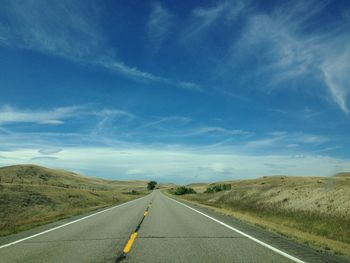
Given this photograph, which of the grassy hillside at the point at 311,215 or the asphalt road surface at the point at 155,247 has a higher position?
the grassy hillside at the point at 311,215

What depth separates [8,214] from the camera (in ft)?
91.0

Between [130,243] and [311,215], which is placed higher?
[311,215]

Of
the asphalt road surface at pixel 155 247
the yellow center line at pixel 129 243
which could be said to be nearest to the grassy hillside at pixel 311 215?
the asphalt road surface at pixel 155 247

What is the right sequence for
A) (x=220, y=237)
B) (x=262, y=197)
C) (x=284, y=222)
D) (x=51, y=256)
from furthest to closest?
(x=262, y=197)
(x=284, y=222)
(x=220, y=237)
(x=51, y=256)

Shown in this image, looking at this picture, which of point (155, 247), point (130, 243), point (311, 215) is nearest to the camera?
point (155, 247)

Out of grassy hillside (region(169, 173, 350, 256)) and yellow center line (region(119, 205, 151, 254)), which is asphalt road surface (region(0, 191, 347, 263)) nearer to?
yellow center line (region(119, 205, 151, 254))

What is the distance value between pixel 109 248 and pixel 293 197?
2067 centimetres

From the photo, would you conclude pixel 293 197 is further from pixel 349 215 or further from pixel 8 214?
Answer: pixel 8 214

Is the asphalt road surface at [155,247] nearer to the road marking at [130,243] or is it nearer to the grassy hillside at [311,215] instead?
the road marking at [130,243]

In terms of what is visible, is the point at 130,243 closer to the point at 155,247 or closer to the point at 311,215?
the point at 155,247

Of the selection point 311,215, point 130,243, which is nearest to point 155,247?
point 130,243

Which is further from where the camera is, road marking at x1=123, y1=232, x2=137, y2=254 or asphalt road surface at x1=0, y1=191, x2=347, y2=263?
road marking at x1=123, y1=232, x2=137, y2=254

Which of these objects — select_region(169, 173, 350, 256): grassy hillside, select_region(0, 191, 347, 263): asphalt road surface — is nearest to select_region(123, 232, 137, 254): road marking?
select_region(0, 191, 347, 263): asphalt road surface

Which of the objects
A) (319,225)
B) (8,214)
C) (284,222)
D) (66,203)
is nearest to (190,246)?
(319,225)
